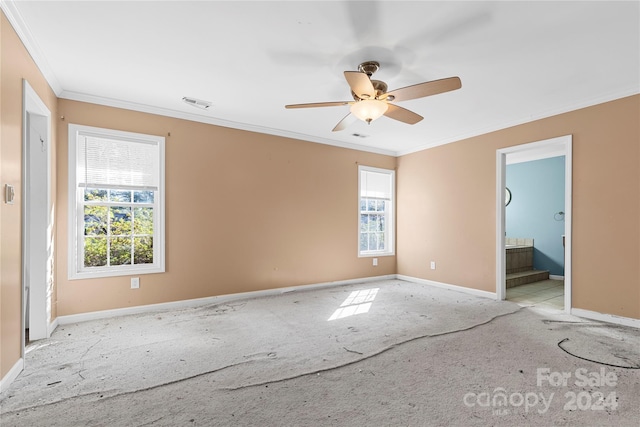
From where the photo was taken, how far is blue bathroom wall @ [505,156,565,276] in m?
6.33

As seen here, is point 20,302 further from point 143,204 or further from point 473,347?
point 473,347

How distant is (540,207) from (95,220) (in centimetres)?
793

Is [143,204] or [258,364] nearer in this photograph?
[258,364]

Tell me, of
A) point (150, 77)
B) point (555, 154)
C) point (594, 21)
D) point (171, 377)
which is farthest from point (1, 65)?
point (555, 154)

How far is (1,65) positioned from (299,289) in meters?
4.15

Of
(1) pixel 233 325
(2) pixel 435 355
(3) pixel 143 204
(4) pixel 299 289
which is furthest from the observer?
(4) pixel 299 289

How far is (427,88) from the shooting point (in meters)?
A: 2.53

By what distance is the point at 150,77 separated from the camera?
3.20m

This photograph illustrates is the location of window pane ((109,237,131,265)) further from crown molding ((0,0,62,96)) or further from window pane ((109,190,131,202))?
crown molding ((0,0,62,96))

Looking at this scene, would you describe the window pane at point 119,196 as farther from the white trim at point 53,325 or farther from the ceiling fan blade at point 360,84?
the ceiling fan blade at point 360,84

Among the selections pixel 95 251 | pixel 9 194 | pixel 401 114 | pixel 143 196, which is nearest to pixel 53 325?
pixel 95 251

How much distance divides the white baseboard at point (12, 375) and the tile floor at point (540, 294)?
5.45 meters

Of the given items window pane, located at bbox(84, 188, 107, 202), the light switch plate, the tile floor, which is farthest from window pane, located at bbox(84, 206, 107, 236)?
the tile floor

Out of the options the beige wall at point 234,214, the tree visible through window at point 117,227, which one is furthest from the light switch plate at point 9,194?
the tree visible through window at point 117,227
